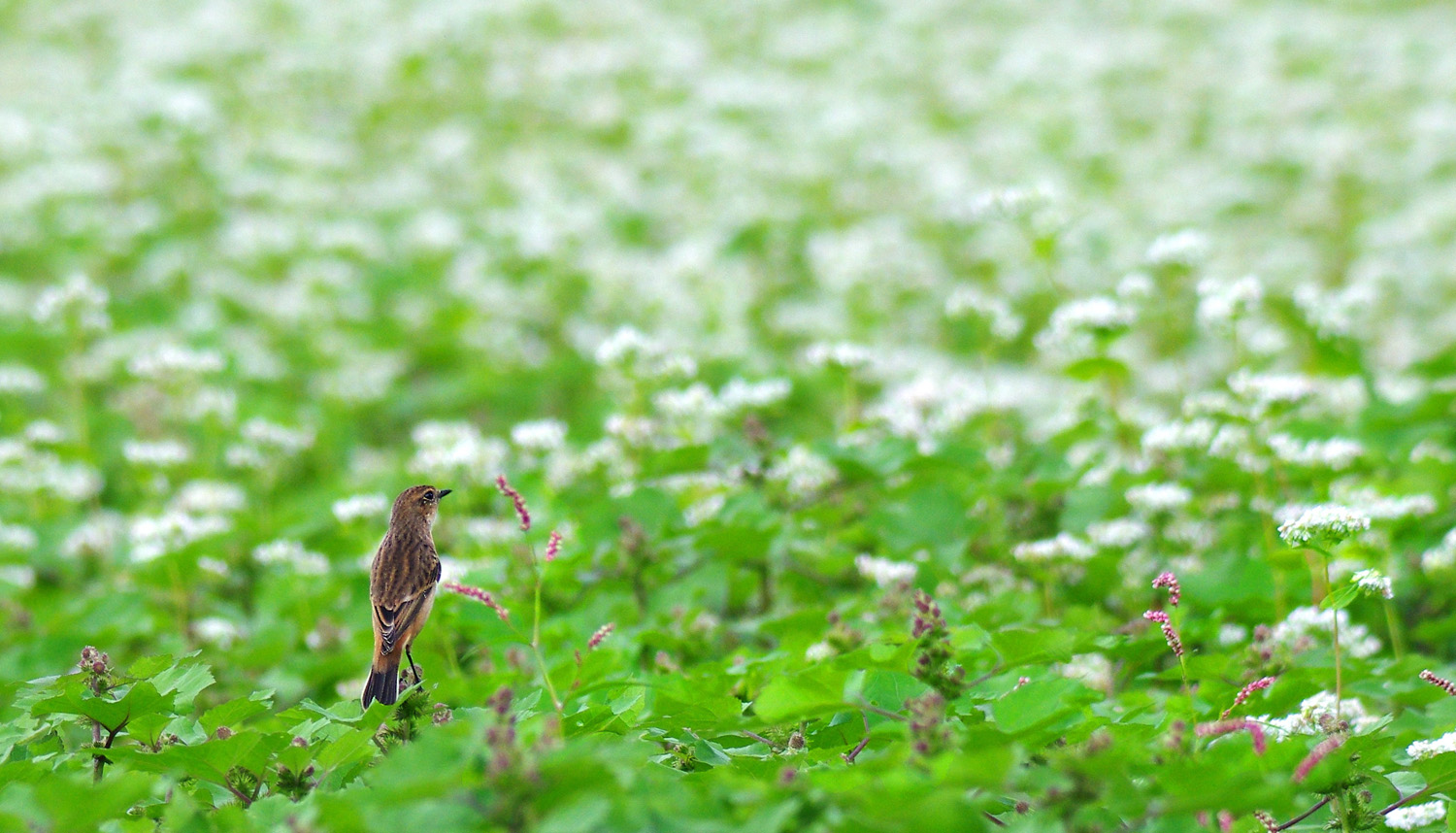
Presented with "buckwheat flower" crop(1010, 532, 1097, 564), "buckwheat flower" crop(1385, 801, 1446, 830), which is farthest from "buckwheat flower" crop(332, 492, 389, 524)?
"buckwheat flower" crop(1385, 801, 1446, 830)

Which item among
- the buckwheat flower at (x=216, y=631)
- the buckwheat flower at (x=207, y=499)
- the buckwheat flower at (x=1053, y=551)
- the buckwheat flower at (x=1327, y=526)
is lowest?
the buckwheat flower at (x=1327, y=526)

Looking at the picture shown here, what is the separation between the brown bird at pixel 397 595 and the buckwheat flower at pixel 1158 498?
10.5 ft

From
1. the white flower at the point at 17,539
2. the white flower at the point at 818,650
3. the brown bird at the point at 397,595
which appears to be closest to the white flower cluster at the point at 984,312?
the white flower at the point at 818,650

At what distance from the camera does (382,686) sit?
10.3ft

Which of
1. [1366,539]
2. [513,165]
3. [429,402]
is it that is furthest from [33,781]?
[513,165]

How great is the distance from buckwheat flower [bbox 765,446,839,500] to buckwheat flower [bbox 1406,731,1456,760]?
9.05 feet

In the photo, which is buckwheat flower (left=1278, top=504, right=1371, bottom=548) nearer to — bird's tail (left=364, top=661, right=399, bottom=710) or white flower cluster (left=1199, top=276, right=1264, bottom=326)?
white flower cluster (left=1199, top=276, right=1264, bottom=326)

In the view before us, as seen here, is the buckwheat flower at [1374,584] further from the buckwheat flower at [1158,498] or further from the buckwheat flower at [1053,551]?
the buckwheat flower at [1158,498]

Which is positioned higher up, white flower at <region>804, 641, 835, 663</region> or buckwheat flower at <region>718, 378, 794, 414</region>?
buckwheat flower at <region>718, 378, 794, 414</region>

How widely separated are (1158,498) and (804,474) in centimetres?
153

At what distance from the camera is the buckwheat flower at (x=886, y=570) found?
187 inches

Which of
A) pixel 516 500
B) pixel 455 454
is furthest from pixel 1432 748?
pixel 455 454

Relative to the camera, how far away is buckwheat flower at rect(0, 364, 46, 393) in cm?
751

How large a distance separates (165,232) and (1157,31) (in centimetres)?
1322
